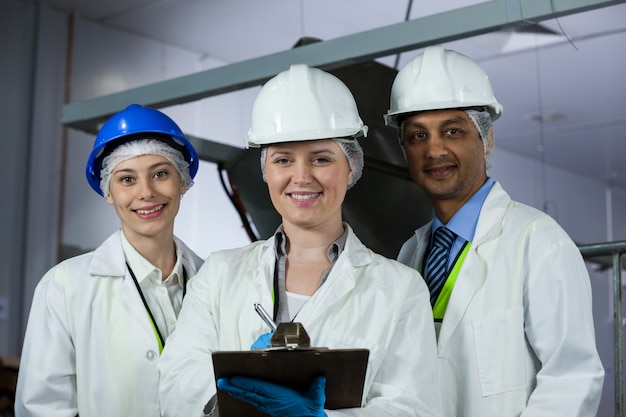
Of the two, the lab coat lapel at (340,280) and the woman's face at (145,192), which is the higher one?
the woman's face at (145,192)

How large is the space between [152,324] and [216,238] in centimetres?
192

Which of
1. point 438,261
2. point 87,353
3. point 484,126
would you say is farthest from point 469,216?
point 87,353

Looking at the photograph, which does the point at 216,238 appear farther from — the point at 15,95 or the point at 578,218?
the point at 15,95

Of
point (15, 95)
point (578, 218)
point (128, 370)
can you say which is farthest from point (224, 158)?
point (15, 95)

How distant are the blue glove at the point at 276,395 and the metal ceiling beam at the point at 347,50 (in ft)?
4.77

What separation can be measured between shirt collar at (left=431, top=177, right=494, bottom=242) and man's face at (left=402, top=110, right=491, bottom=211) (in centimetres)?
3

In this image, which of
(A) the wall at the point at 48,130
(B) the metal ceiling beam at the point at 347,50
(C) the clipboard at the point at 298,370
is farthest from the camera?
(A) the wall at the point at 48,130

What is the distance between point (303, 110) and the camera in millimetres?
2084

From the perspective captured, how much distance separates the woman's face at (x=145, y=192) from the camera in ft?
7.89

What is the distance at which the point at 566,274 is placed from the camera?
2.08m

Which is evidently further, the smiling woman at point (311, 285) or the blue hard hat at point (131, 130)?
the blue hard hat at point (131, 130)

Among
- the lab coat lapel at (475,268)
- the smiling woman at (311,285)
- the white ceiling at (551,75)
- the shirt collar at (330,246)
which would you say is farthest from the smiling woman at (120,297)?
the white ceiling at (551,75)

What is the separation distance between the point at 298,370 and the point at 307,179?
51cm

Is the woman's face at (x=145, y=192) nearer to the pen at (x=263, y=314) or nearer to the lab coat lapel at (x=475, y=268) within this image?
the pen at (x=263, y=314)
